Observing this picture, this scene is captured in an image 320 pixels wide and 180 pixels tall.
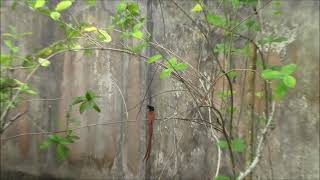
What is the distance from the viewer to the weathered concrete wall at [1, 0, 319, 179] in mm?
2424

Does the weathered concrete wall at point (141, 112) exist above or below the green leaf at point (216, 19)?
below

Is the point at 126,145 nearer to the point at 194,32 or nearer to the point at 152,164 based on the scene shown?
the point at 152,164

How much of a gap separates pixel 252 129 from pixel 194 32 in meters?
0.73

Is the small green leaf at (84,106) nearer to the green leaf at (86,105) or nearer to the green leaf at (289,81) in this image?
the green leaf at (86,105)

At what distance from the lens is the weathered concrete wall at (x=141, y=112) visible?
→ 2.42 m

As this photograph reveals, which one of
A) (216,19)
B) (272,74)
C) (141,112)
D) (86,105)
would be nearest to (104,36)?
(86,105)

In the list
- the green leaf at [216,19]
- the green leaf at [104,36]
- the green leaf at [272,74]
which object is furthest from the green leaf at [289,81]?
the green leaf at [104,36]

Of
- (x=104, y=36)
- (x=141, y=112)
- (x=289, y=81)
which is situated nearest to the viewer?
(x=289, y=81)

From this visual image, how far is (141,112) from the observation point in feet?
9.34

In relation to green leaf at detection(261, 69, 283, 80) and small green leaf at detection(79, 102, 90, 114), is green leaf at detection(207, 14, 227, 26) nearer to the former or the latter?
green leaf at detection(261, 69, 283, 80)

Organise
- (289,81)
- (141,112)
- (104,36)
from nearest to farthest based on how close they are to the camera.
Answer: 1. (289,81)
2. (104,36)
3. (141,112)

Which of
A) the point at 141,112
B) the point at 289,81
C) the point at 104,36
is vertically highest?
the point at 104,36

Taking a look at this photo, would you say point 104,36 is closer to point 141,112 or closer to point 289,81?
point 289,81

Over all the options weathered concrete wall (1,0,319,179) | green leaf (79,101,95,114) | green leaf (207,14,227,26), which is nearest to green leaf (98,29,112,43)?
green leaf (79,101,95,114)
